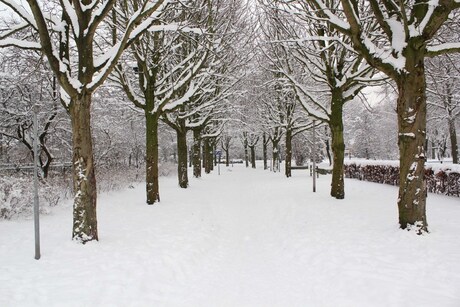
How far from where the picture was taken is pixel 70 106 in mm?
6191

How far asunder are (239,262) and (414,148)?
3.78 m

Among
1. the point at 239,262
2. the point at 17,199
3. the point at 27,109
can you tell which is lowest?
the point at 239,262

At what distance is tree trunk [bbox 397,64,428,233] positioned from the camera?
6016 mm

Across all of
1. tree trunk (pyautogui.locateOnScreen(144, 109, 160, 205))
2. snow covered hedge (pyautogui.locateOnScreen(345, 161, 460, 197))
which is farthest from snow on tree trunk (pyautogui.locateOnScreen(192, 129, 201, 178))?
snow covered hedge (pyautogui.locateOnScreen(345, 161, 460, 197))

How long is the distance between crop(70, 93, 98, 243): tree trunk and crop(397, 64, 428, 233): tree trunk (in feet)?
18.9

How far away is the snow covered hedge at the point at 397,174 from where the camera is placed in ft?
37.0

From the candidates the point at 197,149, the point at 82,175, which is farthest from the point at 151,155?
the point at 197,149

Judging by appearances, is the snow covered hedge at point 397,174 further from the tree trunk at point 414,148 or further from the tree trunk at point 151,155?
the tree trunk at point 151,155

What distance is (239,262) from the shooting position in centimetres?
579

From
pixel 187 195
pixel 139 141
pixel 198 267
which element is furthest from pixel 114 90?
pixel 198 267

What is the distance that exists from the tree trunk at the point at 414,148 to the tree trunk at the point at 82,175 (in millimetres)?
5761

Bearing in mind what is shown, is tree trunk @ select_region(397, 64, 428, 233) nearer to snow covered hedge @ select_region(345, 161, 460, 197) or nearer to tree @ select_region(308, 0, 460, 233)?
tree @ select_region(308, 0, 460, 233)

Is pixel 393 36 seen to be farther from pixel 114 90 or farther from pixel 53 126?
pixel 114 90

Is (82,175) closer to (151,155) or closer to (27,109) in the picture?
(151,155)
